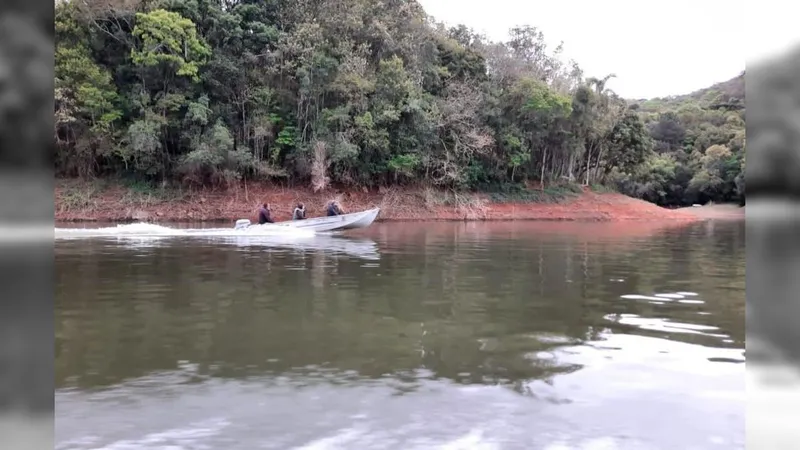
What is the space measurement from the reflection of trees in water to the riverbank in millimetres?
15448

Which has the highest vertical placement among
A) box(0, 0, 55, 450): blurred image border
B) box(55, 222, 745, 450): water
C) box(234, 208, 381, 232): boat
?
box(0, 0, 55, 450): blurred image border

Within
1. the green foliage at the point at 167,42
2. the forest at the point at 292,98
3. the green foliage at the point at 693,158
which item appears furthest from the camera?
the green foliage at the point at 693,158

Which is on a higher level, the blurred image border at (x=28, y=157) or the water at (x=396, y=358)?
the blurred image border at (x=28, y=157)

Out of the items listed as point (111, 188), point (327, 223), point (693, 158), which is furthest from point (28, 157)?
point (693, 158)

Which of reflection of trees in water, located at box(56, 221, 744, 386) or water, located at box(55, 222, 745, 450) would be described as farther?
reflection of trees in water, located at box(56, 221, 744, 386)

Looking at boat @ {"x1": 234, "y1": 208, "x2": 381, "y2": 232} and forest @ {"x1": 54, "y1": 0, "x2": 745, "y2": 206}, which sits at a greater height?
forest @ {"x1": 54, "y1": 0, "x2": 745, "y2": 206}

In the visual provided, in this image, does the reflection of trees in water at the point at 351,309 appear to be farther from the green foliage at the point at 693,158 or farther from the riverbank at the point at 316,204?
the green foliage at the point at 693,158

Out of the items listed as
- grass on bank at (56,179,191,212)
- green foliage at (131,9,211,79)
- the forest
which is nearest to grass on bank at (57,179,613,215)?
grass on bank at (56,179,191,212)

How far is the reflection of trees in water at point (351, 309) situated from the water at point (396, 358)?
0.11 feet

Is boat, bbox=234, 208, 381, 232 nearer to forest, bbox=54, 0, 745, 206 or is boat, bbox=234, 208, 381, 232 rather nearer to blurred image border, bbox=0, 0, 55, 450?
forest, bbox=54, 0, 745, 206

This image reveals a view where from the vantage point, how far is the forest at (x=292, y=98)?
28.7 m

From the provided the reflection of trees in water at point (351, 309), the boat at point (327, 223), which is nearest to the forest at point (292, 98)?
the boat at point (327, 223)

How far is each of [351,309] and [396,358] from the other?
7.41 ft

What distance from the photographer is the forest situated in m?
28.7
